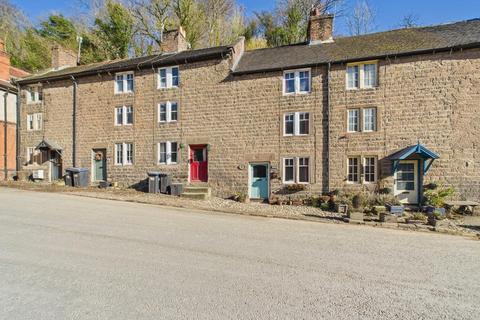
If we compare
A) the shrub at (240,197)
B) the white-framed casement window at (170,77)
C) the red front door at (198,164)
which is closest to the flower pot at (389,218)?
the shrub at (240,197)

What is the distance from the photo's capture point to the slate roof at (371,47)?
1443cm

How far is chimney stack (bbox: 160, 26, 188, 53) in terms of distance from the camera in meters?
20.1

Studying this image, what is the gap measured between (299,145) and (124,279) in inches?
497

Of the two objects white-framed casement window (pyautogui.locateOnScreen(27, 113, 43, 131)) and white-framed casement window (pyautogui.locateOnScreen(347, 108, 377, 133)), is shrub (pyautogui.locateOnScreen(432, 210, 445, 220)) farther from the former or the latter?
white-framed casement window (pyautogui.locateOnScreen(27, 113, 43, 131))

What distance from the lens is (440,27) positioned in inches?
636

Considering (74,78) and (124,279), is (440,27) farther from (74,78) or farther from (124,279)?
(74,78)

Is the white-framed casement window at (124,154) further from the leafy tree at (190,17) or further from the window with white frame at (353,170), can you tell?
the leafy tree at (190,17)

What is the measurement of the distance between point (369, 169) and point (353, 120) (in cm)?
268

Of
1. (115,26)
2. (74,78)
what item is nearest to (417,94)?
(74,78)

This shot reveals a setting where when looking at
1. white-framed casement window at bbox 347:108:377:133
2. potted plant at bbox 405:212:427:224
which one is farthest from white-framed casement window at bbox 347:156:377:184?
potted plant at bbox 405:212:427:224

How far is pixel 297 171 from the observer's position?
16016 millimetres

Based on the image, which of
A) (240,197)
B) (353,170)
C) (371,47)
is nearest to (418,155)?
(353,170)

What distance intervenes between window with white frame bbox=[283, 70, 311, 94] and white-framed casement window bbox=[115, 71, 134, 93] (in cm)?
1015

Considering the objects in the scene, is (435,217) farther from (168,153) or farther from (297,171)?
(168,153)
